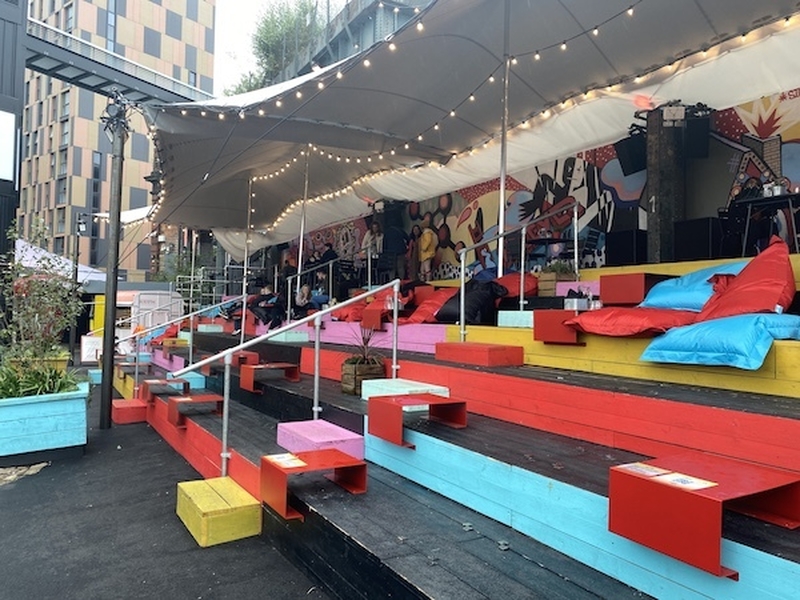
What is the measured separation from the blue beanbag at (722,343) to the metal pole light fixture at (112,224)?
553cm

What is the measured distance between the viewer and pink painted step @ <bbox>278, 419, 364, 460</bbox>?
10.6 ft

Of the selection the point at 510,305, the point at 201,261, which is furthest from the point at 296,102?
the point at 201,261

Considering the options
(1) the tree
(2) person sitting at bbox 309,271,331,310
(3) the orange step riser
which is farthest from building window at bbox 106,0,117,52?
(3) the orange step riser

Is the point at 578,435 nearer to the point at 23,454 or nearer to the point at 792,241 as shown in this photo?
the point at 792,241

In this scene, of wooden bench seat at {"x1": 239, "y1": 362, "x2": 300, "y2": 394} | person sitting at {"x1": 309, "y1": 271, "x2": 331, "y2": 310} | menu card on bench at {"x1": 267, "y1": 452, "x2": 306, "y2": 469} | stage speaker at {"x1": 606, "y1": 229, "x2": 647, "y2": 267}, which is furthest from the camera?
person sitting at {"x1": 309, "y1": 271, "x2": 331, "y2": 310}

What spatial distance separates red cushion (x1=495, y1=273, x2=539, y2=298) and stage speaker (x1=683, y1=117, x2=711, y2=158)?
230 cm

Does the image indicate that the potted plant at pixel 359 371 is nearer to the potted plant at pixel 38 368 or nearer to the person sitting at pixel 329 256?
the potted plant at pixel 38 368

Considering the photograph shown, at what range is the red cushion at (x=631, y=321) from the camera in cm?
325

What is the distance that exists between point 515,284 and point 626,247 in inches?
69.0

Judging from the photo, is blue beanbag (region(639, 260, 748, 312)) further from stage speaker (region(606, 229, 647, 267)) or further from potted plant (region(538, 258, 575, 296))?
stage speaker (region(606, 229, 647, 267))

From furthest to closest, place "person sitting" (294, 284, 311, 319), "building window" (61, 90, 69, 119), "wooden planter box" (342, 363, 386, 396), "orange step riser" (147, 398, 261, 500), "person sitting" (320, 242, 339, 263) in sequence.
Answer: "building window" (61, 90, 69, 119)
"person sitting" (320, 242, 339, 263)
"person sitting" (294, 284, 311, 319)
"wooden planter box" (342, 363, 386, 396)
"orange step riser" (147, 398, 261, 500)

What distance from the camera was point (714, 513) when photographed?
1508 millimetres

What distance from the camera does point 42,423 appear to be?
4844 millimetres

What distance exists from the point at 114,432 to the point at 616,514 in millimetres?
5807
